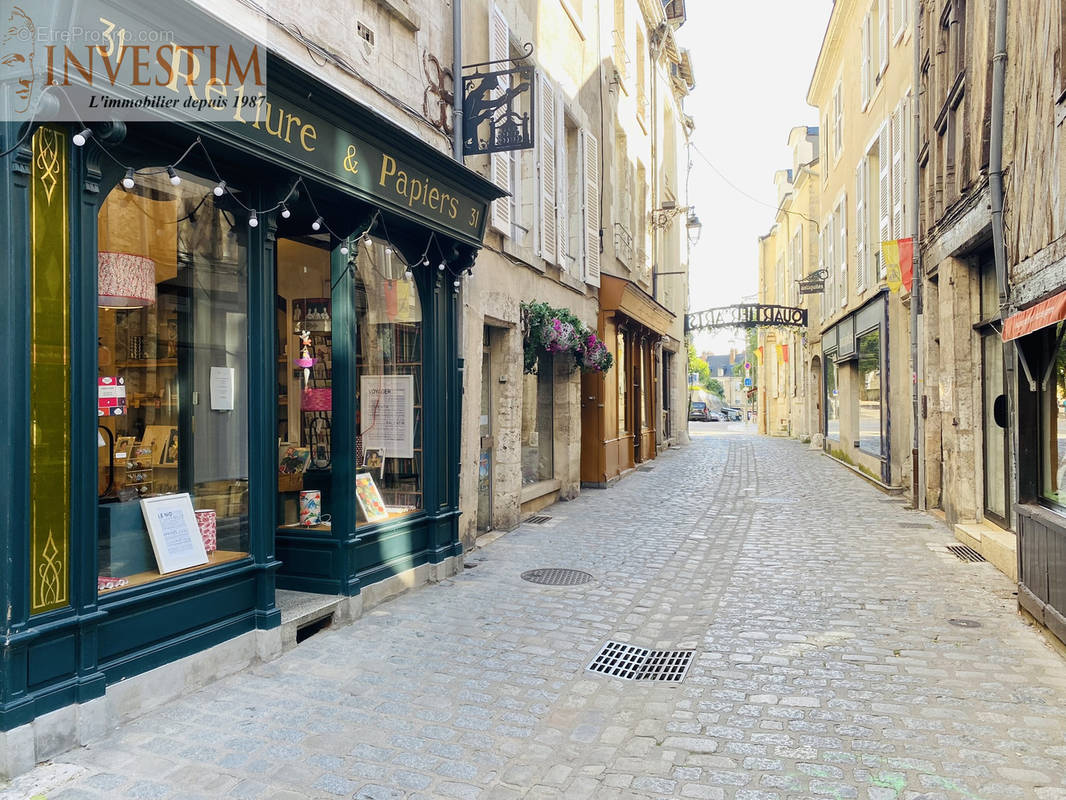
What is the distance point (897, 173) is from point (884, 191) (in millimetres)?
885

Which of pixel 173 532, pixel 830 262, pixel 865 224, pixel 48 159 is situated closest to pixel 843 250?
pixel 830 262

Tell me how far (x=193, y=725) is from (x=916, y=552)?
6805mm

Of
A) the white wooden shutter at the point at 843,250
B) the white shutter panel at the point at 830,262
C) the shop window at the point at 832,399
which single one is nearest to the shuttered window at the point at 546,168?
the white wooden shutter at the point at 843,250

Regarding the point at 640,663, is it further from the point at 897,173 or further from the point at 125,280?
the point at 897,173

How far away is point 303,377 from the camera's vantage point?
5.81 metres

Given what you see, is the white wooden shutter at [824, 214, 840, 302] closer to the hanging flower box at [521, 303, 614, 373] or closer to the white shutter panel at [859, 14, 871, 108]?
the white shutter panel at [859, 14, 871, 108]

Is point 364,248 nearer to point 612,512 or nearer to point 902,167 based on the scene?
point 612,512

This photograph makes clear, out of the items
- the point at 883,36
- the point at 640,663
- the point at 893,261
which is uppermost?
the point at 883,36

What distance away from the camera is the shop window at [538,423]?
10.4 m

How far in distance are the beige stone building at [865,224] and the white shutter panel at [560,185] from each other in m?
5.03

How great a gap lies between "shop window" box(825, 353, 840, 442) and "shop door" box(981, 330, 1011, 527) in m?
10.3

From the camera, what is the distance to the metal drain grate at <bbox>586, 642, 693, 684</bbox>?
4340 millimetres

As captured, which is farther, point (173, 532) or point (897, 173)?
point (897, 173)

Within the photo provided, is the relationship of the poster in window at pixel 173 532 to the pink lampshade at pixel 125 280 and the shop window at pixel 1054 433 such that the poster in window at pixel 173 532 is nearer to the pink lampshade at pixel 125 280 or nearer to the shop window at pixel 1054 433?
the pink lampshade at pixel 125 280
